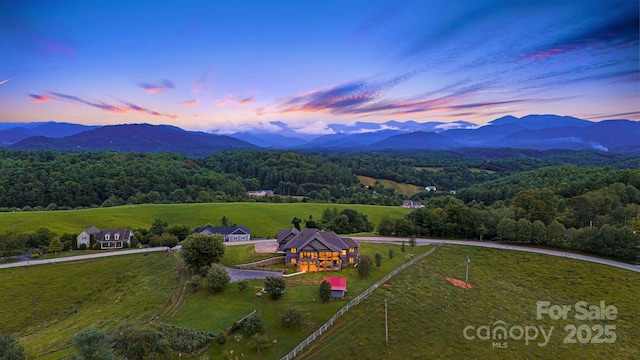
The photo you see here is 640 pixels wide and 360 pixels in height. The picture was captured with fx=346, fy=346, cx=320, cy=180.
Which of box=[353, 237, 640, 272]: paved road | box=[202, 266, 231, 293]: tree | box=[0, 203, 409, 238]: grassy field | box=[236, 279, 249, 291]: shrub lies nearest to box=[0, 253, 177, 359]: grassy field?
box=[202, 266, 231, 293]: tree

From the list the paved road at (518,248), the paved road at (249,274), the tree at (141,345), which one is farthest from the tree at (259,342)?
the paved road at (518,248)

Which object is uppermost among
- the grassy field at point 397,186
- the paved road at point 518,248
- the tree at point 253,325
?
the grassy field at point 397,186

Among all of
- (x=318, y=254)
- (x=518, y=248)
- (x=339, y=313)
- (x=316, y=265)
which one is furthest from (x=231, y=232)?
(x=518, y=248)

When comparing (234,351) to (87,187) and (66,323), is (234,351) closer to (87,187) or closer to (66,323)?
(66,323)

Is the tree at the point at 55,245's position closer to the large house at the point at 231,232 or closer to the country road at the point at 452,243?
the country road at the point at 452,243

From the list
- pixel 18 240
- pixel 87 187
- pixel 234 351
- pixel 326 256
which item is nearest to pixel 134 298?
pixel 234 351

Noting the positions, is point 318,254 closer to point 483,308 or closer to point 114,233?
point 483,308

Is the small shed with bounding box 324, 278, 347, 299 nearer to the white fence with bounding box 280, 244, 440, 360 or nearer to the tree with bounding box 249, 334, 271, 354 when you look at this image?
the white fence with bounding box 280, 244, 440, 360
